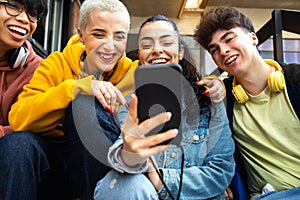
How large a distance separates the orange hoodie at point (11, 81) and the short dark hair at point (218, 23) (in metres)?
0.61

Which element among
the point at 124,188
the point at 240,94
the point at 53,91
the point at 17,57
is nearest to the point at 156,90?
the point at 124,188

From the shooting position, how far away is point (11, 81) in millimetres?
1029

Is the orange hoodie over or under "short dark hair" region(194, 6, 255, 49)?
under

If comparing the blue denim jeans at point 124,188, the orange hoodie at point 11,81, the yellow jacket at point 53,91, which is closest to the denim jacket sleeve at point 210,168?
the blue denim jeans at point 124,188

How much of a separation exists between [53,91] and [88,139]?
6.7 inches

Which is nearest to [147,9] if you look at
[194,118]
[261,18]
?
[261,18]

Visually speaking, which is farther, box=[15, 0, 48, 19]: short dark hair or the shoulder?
box=[15, 0, 48, 19]: short dark hair

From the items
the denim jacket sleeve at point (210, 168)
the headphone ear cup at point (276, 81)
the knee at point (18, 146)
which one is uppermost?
the headphone ear cup at point (276, 81)

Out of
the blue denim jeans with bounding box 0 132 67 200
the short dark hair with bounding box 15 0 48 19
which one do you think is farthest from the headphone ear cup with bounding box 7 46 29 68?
the blue denim jeans with bounding box 0 132 67 200

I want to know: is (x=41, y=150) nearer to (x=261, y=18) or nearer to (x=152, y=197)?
(x=152, y=197)

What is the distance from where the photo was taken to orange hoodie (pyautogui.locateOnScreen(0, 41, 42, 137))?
0.98m

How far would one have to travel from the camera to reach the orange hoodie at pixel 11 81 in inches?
38.6

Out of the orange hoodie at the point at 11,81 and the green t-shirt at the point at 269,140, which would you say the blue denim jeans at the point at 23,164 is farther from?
the green t-shirt at the point at 269,140

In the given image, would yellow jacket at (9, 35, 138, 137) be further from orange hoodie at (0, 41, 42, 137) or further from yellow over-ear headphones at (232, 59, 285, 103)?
yellow over-ear headphones at (232, 59, 285, 103)
